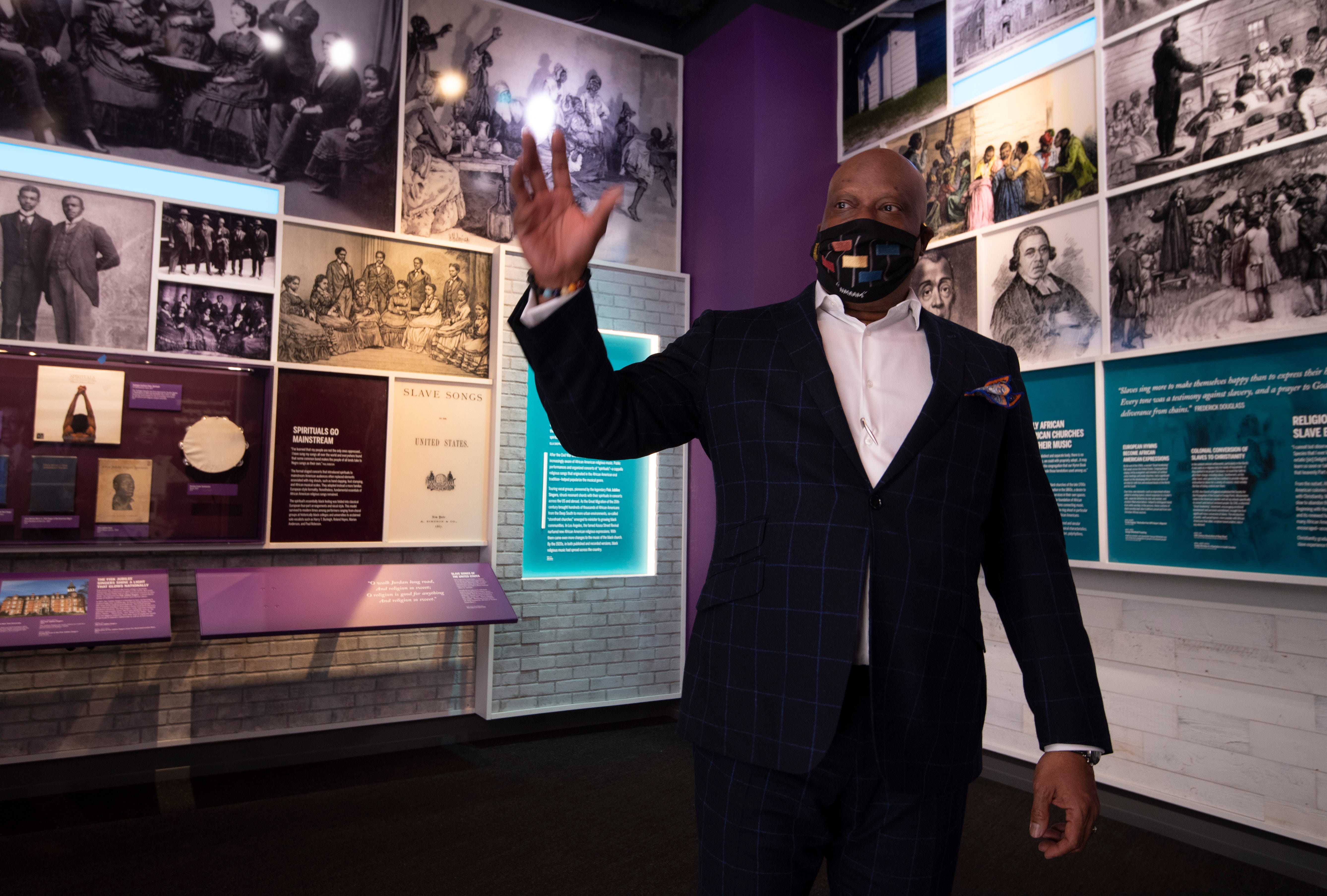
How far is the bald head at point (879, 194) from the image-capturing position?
5.37ft

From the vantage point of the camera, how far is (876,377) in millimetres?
1543

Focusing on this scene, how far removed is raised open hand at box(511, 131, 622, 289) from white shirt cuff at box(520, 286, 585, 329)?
0.02m

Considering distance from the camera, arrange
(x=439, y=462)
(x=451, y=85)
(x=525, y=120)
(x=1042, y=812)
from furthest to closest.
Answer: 1. (x=525, y=120)
2. (x=451, y=85)
3. (x=439, y=462)
4. (x=1042, y=812)

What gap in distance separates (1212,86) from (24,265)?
6071 mm

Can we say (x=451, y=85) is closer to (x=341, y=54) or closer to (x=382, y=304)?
(x=341, y=54)

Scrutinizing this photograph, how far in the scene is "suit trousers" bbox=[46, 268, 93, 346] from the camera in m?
4.70

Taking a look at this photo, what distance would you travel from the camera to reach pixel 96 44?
4.96 m

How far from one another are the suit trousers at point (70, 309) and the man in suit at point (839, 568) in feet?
14.7

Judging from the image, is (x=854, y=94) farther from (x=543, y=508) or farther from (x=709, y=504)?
(x=543, y=508)

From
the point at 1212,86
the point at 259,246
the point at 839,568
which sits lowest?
the point at 839,568

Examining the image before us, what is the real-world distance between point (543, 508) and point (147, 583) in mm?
2393

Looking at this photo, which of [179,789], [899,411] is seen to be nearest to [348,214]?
[179,789]

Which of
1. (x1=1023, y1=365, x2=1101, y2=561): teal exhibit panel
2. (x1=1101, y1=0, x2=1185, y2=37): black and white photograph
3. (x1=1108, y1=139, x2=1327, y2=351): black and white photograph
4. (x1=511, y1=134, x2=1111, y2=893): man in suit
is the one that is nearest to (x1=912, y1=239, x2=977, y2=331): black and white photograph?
(x1=1023, y1=365, x2=1101, y2=561): teal exhibit panel

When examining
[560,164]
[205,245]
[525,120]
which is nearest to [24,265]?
[205,245]
